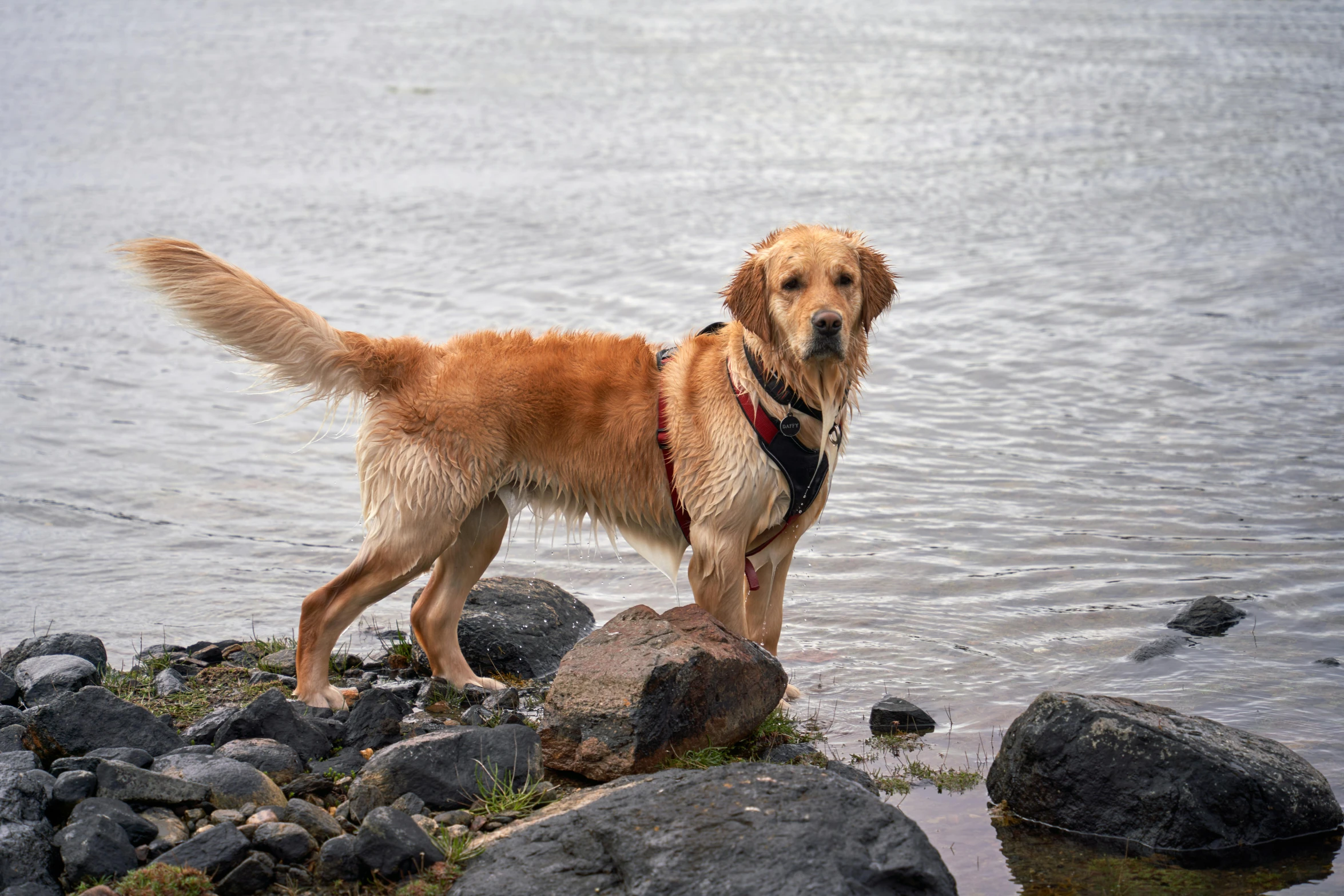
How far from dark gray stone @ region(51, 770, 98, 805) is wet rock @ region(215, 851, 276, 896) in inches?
25.9

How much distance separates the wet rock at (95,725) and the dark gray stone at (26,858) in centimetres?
72

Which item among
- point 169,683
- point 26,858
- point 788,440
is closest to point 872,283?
point 788,440

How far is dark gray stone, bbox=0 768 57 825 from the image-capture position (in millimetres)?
3973

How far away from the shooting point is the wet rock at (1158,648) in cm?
635

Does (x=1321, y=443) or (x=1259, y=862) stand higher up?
(x=1321, y=443)

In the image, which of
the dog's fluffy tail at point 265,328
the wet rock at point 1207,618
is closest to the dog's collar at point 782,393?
the dog's fluffy tail at point 265,328

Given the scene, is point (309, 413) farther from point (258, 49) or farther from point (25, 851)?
point (258, 49)

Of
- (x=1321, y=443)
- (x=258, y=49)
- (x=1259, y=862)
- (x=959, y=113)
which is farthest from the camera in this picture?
(x=258, y=49)

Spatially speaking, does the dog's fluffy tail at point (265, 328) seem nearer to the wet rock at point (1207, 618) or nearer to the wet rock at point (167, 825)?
the wet rock at point (167, 825)

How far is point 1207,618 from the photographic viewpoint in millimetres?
6629

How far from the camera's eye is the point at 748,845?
3734 mm

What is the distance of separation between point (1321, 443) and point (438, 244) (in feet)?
35.8

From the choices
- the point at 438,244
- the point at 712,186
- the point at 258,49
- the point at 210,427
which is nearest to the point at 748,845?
the point at 210,427

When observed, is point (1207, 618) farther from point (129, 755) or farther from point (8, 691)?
point (8, 691)
